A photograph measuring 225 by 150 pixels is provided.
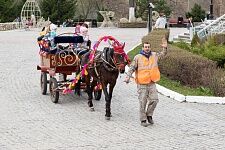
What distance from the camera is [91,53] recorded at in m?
11.4

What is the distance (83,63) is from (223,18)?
2217 cm

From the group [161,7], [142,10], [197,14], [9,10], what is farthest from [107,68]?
[197,14]

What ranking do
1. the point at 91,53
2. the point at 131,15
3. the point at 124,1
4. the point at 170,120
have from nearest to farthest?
the point at 170,120 < the point at 91,53 < the point at 131,15 < the point at 124,1

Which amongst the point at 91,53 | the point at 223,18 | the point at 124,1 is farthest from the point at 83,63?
the point at 124,1

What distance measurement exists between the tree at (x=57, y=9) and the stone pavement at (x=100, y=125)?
150 ft

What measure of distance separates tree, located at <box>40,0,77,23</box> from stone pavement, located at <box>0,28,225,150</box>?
45.7m

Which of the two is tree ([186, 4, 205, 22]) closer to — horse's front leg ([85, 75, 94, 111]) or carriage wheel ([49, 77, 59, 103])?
carriage wheel ([49, 77, 59, 103])

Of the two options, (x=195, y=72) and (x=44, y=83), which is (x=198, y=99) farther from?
(x=44, y=83)

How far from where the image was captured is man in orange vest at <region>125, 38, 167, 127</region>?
32.4 ft

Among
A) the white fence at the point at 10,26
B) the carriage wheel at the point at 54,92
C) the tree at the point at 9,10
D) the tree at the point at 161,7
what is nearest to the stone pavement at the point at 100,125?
the carriage wheel at the point at 54,92

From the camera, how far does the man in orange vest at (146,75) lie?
9867mm

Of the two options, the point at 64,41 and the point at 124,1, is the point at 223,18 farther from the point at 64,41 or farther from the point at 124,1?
the point at 124,1

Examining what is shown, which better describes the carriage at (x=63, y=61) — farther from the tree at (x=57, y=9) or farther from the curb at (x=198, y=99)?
the tree at (x=57, y=9)

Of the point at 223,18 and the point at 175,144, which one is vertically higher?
the point at 223,18
